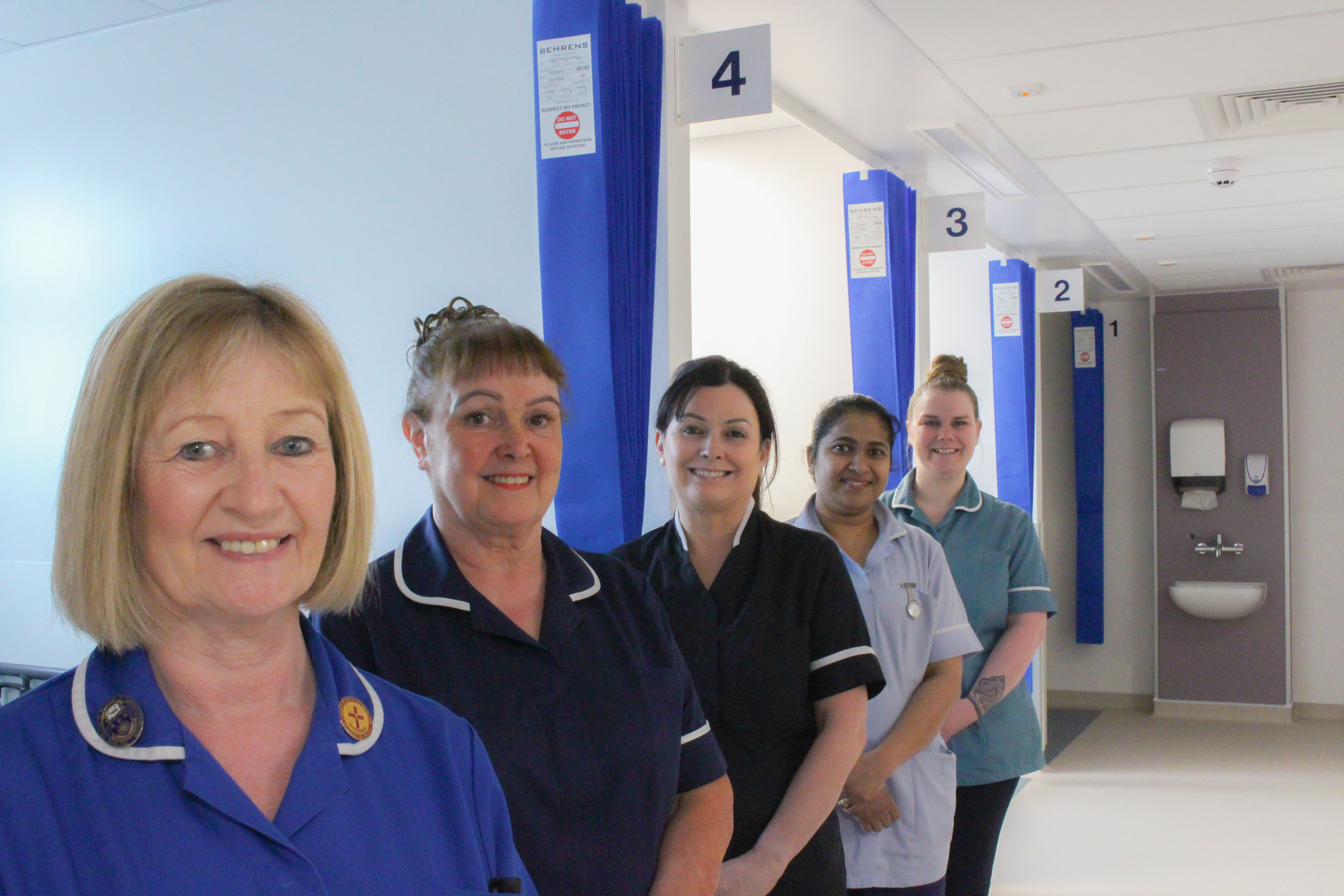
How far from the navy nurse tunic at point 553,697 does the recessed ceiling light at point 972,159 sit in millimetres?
3246

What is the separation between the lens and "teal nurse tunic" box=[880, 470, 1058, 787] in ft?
9.25

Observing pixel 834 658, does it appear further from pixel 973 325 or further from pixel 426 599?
pixel 973 325

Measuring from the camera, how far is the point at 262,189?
3.28m

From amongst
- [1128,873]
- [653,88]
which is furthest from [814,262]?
[1128,873]

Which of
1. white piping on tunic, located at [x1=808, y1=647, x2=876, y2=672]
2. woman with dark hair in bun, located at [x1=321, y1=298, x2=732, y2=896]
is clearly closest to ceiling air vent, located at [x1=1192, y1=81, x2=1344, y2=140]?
white piping on tunic, located at [x1=808, y1=647, x2=876, y2=672]

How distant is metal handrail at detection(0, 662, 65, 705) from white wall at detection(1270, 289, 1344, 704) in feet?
A: 24.9

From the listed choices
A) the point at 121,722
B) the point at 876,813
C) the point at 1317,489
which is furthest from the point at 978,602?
the point at 1317,489

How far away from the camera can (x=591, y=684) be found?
A: 1.49m

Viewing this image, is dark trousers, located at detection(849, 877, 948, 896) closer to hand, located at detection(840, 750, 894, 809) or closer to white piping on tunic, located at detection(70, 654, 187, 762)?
hand, located at detection(840, 750, 894, 809)

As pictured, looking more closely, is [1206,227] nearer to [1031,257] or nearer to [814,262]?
[1031,257]

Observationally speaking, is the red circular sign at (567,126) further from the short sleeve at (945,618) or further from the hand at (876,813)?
the hand at (876,813)

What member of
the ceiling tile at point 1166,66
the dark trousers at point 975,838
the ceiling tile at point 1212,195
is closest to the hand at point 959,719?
the dark trousers at point 975,838

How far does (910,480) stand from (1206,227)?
3761 mm

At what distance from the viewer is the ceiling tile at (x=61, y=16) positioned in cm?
328
